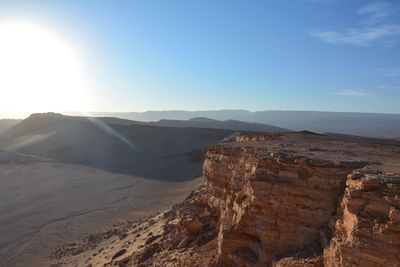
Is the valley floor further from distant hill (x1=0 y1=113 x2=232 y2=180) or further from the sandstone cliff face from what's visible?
the sandstone cliff face

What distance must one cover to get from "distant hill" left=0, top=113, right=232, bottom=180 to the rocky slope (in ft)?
117

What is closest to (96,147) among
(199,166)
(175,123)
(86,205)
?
(199,166)

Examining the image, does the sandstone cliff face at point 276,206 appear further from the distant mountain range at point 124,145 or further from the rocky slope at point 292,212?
the distant mountain range at point 124,145

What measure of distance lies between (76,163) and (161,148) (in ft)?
41.2

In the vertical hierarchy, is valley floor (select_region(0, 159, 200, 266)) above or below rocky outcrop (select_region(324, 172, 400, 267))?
below

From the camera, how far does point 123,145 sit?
6869cm

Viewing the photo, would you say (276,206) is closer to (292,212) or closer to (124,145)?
(292,212)

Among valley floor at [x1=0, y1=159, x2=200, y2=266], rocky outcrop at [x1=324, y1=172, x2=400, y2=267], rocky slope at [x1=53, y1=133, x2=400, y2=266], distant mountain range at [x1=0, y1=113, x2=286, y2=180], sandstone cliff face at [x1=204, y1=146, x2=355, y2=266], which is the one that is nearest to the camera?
rocky outcrop at [x1=324, y1=172, x2=400, y2=267]

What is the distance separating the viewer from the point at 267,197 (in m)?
10.2

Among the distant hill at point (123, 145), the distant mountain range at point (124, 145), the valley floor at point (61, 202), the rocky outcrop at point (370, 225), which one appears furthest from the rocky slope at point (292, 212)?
the distant hill at point (123, 145)

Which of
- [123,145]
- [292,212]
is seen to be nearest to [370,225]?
[292,212]

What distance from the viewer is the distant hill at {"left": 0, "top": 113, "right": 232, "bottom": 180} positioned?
55875 mm

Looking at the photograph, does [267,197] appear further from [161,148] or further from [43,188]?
[161,148]

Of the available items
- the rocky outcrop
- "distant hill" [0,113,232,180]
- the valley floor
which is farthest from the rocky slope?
"distant hill" [0,113,232,180]
